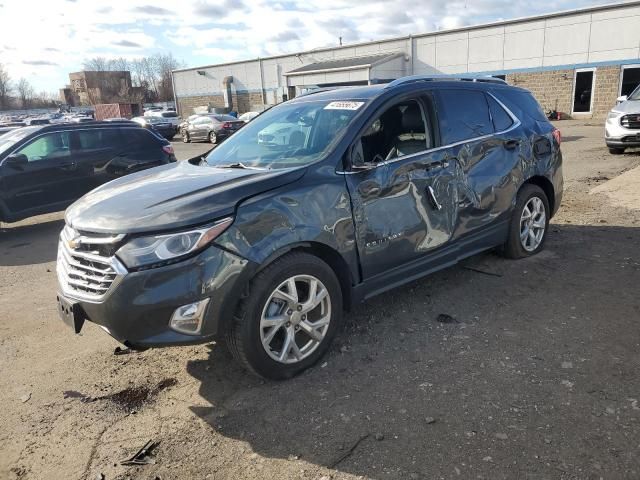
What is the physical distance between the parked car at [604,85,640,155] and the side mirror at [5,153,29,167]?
1231 centimetres

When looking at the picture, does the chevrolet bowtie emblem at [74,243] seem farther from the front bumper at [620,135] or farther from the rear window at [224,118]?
the rear window at [224,118]

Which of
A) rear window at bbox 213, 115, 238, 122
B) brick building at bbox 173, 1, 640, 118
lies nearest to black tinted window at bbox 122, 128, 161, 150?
rear window at bbox 213, 115, 238, 122

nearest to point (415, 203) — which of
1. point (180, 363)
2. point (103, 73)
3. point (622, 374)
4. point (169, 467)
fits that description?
point (622, 374)

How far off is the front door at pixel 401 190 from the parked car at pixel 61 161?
21.3ft

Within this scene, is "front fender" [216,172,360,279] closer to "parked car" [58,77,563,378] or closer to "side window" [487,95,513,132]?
"parked car" [58,77,563,378]

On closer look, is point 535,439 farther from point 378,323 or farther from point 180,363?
point 180,363

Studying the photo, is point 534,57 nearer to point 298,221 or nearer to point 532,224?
point 532,224

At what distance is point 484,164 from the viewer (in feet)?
15.0

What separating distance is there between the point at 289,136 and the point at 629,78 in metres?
A: 27.5

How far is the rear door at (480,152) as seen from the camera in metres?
4.34

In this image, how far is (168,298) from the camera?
9.34ft

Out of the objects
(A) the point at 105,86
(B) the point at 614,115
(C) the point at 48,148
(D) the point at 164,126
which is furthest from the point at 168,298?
(A) the point at 105,86

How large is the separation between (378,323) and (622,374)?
1.70m

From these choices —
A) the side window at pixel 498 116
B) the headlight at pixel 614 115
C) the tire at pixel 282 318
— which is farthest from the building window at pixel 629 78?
the tire at pixel 282 318
